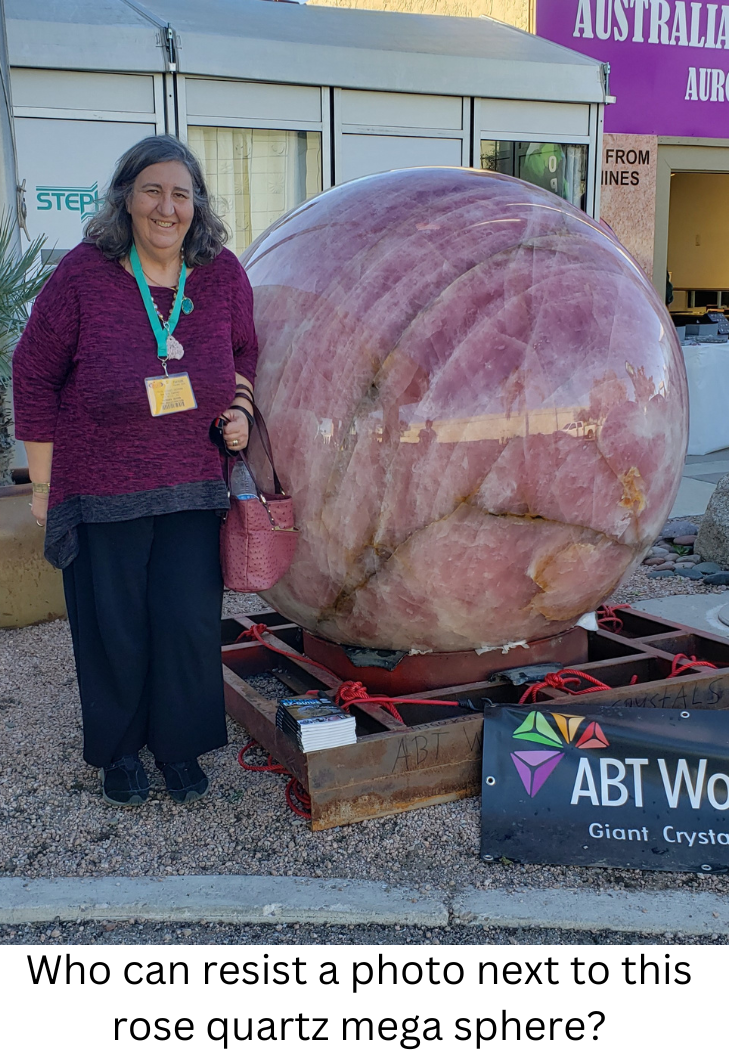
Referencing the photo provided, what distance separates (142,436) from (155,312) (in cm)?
34

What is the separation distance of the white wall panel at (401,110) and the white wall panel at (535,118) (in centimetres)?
34

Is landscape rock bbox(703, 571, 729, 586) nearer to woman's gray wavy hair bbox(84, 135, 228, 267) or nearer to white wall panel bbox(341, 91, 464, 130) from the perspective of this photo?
woman's gray wavy hair bbox(84, 135, 228, 267)

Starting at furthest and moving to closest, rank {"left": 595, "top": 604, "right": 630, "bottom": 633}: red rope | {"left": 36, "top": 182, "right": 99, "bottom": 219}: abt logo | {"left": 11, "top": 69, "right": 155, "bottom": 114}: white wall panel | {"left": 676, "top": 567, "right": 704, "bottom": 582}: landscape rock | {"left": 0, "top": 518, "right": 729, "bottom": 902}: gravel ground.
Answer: {"left": 36, "top": 182, "right": 99, "bottom": 219}: abt logo → {"left": 11, "top": 69, "right": 155, "bottom": 114}: white wall panel → {"left": 676, "top": 567, "right": 704, "bottom": 582}: landscape rock → {"left": 595, "top": 604, "right": 630, "bottom": 633}: red rope → {"left": 0, "top": 518, "right": 729, "bottom": 902}: gravel ground

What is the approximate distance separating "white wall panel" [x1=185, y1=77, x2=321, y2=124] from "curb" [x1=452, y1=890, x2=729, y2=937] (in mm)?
7167

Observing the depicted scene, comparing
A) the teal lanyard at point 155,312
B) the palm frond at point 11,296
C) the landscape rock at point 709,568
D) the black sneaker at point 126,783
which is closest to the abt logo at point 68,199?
the palm frond at point 11,296

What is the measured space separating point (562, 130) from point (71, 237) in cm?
489

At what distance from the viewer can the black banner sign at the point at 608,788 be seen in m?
2.65

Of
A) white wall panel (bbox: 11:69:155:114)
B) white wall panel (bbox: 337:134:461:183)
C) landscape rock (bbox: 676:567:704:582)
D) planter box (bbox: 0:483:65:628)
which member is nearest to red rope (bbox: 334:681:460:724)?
planter box (bbox: 0:483:65:628)

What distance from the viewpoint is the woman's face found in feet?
8.95

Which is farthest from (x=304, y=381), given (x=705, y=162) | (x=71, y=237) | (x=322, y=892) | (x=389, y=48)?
(x=705, y=162)

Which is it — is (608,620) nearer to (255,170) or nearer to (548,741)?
(548,741)

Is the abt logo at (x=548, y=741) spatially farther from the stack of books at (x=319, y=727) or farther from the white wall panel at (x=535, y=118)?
the white wall panel at (x=535, y=118)

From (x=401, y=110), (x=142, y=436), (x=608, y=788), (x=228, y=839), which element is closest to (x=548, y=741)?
(x=608, y=788)

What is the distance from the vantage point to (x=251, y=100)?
324 inches
